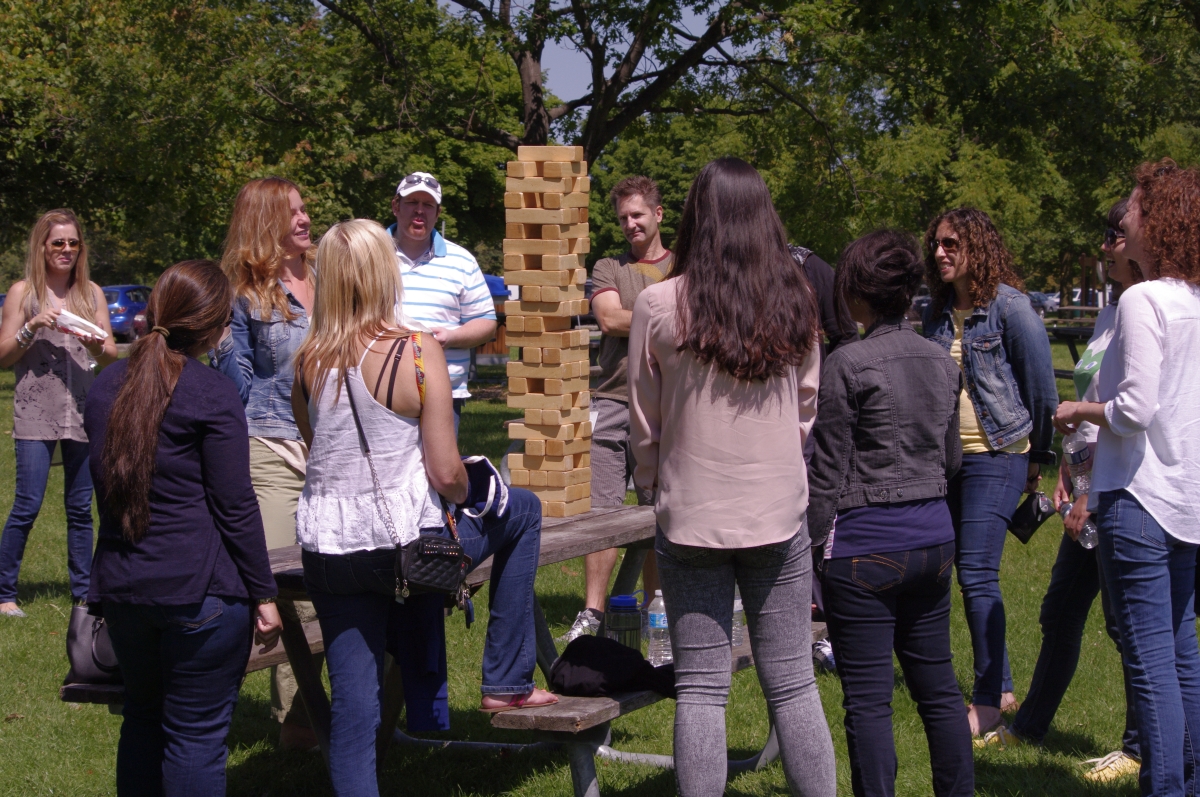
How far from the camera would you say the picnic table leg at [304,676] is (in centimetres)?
365

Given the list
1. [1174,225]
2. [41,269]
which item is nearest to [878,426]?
[1174,225]

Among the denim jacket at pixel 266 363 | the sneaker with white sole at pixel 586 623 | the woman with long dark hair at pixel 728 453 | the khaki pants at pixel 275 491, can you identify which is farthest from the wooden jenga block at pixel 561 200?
the sneaker with white sole at pixel 586 623

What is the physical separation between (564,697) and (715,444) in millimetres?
1007

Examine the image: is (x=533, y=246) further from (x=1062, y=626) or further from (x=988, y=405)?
(x=1062, y=626)

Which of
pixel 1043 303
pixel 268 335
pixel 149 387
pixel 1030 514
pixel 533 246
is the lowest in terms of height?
pixel 1030 514

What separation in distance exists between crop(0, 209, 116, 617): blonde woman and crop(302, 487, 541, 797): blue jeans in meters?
3.21

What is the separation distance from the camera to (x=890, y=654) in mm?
3311

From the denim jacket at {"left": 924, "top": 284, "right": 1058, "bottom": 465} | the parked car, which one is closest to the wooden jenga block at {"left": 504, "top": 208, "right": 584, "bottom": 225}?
the denim jacket at {"left": 924, "top": 284, "right": 1058, "bottom": 465}

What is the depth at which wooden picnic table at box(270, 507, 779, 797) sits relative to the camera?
3240 mm

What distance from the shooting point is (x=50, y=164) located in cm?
2302

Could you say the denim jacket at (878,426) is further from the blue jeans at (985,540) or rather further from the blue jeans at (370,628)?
the blue jeans at (985,540)

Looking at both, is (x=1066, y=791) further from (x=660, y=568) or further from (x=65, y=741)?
(x=65, y=741)

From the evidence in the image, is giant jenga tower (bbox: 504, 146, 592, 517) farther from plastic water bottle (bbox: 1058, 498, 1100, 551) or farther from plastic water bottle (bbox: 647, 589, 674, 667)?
plastic water bottle (bbox: 1058, 498, 1100, 551)

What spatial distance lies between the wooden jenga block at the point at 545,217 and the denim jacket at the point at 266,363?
0.89 metres
